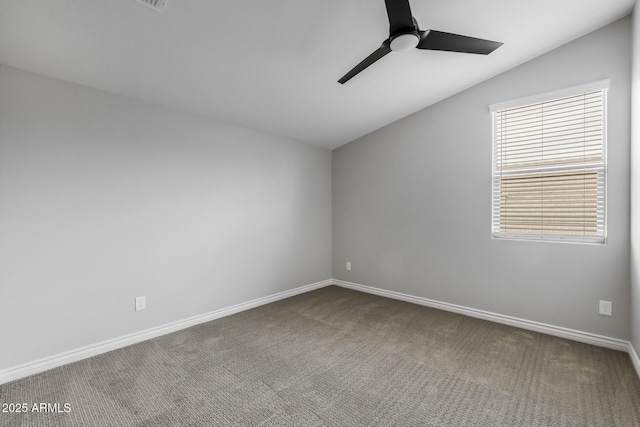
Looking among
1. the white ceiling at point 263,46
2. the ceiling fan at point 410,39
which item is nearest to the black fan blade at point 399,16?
the ceiling fan at point 410,39

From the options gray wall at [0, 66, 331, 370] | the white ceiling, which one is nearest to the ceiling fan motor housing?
the white ceiling

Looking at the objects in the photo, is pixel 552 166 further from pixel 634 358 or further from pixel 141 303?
pixel 141 303

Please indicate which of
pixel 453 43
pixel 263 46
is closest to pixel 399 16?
pixel 453 43

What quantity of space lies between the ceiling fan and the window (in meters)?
1.27

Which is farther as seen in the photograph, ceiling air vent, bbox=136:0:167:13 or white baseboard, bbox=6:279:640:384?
white baseboard, bbox=6:279:640:384

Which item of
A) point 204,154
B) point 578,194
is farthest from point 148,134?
point 578,194

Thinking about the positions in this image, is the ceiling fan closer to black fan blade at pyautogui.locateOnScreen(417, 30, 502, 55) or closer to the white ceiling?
black fan blade at pyautogui.locateOnScreen(417, 30, 502, 55)

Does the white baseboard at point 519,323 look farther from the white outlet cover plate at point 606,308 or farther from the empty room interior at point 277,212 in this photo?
the white outlet cover plate at point 606,308

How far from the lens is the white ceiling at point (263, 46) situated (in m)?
1.76

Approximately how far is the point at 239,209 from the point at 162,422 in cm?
217

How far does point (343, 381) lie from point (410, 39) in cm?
223

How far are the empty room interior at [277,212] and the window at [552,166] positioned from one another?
2 centimetres

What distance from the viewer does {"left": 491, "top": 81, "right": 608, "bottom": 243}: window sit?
2564mm

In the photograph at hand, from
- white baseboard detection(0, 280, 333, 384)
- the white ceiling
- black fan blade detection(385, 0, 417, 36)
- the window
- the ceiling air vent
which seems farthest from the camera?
the window
